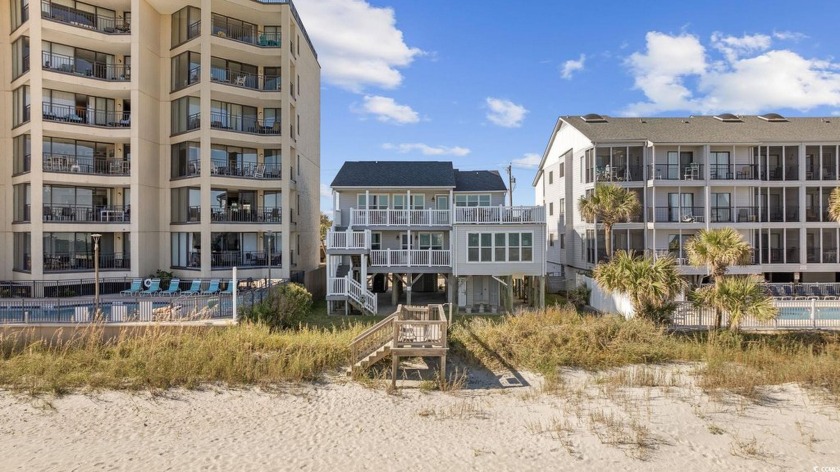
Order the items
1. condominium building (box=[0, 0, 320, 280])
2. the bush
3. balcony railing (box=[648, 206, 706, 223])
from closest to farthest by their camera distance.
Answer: the bush < condominium building (box=[0, 0, 320, 280]) < balcony railing (box=[648, 206, 706, 223])

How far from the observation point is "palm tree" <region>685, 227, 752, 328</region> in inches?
647

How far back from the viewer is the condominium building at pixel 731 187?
1071 inches

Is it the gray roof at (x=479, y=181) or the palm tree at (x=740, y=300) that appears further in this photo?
the gray roof at (x=479, y=181)

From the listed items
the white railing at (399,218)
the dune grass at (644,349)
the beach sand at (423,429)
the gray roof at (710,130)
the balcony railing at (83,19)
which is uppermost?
the balcony railing at (83,19)

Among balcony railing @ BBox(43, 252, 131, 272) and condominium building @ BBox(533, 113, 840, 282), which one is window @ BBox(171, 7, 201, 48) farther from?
condominium building @ BBox(533, 113, 840, 282)

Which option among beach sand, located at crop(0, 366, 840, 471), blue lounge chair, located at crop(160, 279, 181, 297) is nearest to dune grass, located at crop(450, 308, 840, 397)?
beach sand, located at crop(0, 366, 840, 471)

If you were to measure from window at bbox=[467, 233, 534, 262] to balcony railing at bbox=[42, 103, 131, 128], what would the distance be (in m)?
20.9

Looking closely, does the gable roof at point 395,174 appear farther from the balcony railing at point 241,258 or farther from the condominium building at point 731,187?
the condominium building at point 731,187

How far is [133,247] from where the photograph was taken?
81.6ft

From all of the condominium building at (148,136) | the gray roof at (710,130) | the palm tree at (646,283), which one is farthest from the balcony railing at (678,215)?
the condominium building at (148,136)

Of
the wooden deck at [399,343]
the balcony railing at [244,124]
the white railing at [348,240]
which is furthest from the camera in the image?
the balcony railing at [244,124]

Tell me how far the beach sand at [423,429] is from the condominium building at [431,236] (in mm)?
10105

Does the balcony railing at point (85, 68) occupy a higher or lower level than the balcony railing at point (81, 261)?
higher

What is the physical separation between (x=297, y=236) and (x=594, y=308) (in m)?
19.0
